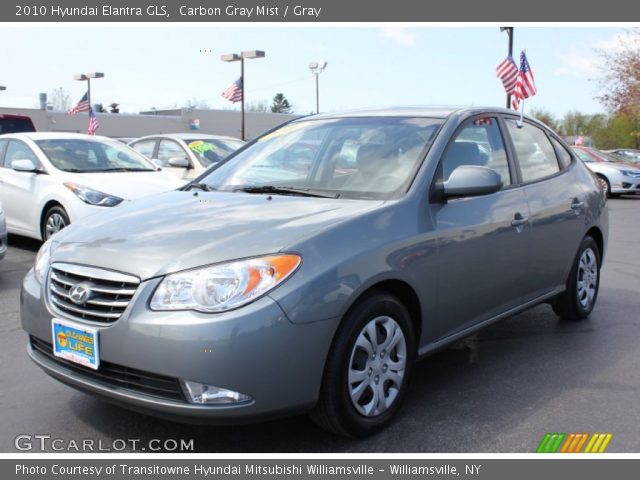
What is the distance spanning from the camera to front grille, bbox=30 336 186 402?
282 cm

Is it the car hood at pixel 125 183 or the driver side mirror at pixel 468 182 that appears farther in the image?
the car hood at pixel 125 183

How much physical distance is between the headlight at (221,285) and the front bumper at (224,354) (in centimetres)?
4

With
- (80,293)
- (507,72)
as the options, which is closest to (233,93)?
(507,72)

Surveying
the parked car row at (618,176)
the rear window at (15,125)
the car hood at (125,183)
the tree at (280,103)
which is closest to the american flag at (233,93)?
the rear window at (15,125)

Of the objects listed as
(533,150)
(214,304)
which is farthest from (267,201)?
(533,150)

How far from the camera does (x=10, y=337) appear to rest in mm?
4879

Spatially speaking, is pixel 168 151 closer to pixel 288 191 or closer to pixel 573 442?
pixel 288 191

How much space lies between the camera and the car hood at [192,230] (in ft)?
9.68

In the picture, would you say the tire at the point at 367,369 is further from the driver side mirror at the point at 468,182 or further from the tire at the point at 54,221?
the tire at the point at 54,221

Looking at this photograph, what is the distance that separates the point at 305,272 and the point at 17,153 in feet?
23.3

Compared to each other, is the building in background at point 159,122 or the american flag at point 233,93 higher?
the american flag at point 233,93

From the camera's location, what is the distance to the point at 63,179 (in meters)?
7.92

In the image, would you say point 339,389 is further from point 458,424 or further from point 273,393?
point 458,424

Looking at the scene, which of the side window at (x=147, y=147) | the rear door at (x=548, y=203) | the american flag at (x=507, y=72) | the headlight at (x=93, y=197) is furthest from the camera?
the american flag at (x=507, y=72)
